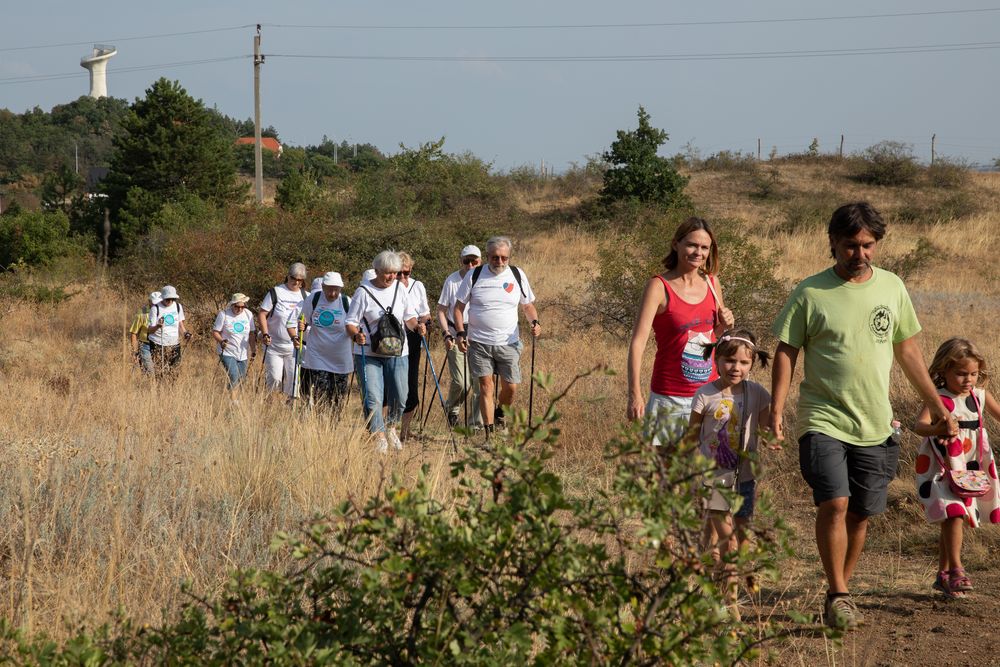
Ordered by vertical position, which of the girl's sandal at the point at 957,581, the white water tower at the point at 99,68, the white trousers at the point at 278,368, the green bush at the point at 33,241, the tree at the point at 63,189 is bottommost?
the girl's sandal at the point at 957,581

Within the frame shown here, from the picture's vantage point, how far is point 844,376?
452cm

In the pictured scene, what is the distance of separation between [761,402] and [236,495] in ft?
8.59

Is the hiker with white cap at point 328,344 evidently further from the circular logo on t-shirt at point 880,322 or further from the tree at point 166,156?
the tree at point 166,156

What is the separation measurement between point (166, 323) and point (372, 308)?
151 inches

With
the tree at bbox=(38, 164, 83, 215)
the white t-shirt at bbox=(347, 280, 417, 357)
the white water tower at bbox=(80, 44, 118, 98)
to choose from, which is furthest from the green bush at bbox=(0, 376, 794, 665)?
the white water tower at bbox=(80, 44, 118, 98)

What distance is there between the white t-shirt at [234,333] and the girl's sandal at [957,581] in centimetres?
752

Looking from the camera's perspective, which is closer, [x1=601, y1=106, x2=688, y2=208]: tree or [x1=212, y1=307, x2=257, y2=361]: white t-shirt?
[x1=212, y1=307, x2=257, y2=361]: white t-shirt

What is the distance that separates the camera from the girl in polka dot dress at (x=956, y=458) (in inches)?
197

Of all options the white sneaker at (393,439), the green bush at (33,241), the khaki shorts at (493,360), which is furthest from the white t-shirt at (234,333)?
the green bush at (33,241)

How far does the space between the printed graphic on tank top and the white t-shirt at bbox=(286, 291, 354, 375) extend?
14.7 ft

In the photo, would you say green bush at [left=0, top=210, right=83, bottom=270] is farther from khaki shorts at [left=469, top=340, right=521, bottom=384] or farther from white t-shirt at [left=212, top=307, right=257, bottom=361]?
khaki shorts at [left=469, top=340, right=521, bottom=384]

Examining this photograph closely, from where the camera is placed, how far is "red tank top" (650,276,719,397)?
5191mm

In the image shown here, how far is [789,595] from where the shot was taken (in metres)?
5.14

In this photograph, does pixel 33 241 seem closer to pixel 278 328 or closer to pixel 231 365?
pixel 231 365
